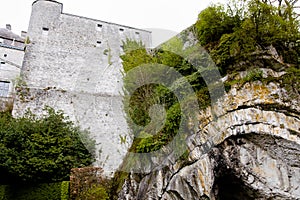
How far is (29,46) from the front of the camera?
13719 millimetres

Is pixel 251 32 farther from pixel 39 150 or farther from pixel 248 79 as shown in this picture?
pixel 39 150

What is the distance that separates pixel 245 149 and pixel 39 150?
759cm

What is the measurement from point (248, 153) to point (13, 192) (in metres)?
7.87

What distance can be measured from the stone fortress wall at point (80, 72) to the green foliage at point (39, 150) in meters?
1.30

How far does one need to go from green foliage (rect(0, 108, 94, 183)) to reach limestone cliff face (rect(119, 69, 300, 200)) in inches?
224

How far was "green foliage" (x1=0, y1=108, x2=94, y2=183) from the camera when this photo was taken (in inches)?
360

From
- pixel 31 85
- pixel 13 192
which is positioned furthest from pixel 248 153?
pixel 31 85

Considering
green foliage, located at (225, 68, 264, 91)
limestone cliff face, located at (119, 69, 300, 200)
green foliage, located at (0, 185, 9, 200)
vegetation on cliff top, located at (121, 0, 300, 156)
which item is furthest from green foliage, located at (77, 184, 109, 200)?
green foliage, located at (225, 68, 264, 91)

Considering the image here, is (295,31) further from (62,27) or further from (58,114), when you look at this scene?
(62,27)

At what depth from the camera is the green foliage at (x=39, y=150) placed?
9.15m

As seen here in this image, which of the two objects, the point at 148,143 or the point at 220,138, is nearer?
the point at 220,138

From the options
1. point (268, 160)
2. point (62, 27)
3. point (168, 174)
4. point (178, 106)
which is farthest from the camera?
point (62, 27)

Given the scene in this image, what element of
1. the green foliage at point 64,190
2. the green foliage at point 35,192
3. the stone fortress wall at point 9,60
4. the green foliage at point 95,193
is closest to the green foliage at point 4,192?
the green foliage at point 35,192

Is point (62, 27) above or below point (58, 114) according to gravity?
above
